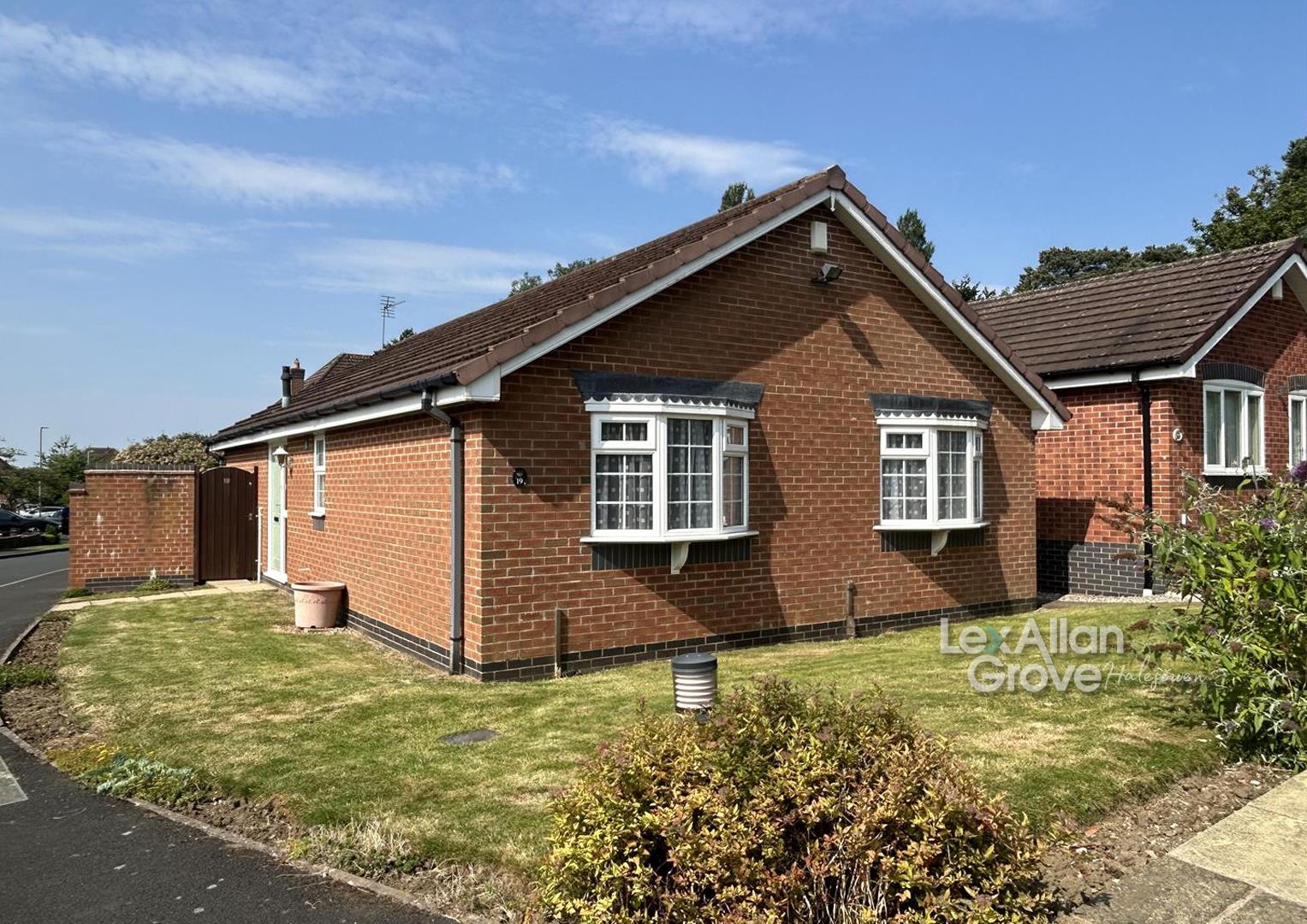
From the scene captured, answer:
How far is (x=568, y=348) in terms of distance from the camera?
9.16 metres

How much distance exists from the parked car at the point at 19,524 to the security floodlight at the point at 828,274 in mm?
38731

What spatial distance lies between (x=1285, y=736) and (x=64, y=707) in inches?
400

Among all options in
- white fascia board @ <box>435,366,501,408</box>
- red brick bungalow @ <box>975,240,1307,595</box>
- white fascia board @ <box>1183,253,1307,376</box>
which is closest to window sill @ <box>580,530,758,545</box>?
white fascia board @ <box>435,366,501,408</box>

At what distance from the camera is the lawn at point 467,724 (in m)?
5.46

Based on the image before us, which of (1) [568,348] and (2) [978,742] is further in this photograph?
(1) [568,348]

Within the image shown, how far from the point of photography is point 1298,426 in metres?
16.9

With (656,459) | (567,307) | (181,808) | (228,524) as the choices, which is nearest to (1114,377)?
(656,459)

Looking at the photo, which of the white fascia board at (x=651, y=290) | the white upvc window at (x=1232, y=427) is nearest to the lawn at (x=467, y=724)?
the white fascia board at (x=651, y=290)

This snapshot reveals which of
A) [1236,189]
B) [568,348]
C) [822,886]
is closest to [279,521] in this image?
[568,348]

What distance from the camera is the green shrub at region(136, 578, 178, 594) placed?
55.7 ft

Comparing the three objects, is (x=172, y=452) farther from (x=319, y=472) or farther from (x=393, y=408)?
(x=393, y=408)

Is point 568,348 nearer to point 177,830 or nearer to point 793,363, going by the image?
point 793,363

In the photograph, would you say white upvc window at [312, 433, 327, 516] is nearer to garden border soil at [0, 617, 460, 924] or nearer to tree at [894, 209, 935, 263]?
garden border soil at [0, 617, 460, 924]

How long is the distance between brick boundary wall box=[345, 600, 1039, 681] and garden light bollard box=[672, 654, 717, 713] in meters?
2.68
